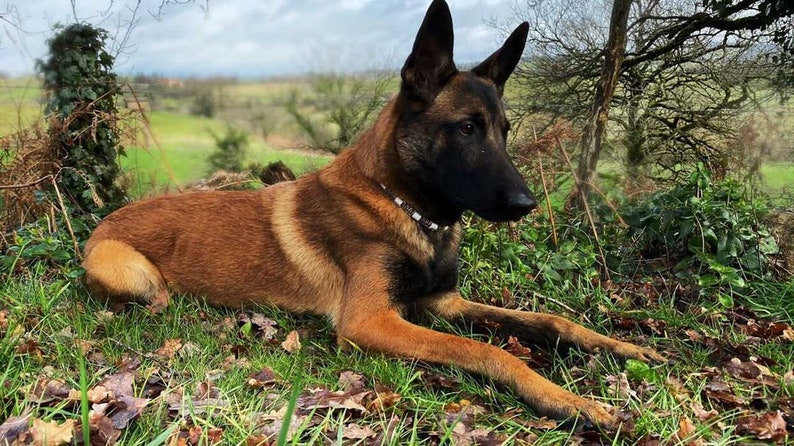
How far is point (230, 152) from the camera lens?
668cm

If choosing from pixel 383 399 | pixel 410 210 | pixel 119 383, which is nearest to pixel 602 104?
pixel 410 210

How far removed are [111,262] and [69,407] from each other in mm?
1522

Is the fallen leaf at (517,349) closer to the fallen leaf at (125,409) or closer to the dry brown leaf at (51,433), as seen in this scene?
the fallen leaf at (125,409)

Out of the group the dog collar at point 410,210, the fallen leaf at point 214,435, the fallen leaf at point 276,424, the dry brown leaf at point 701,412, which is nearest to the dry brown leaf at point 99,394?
the fallen leaf at point 214,435

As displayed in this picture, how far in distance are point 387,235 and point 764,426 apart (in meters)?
1.90

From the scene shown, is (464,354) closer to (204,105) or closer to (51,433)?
(51,433)

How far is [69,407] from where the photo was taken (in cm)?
213

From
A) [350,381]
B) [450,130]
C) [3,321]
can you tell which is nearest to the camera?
[350,381]

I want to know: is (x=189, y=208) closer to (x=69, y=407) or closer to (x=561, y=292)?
(x=69, y=407)

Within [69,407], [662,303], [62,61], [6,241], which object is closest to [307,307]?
[69,407]

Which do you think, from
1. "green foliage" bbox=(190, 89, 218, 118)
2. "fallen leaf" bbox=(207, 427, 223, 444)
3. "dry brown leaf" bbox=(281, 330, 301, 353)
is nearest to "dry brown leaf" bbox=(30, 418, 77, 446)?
"fallen leaf" bbox=(207, 427, 223, 444)

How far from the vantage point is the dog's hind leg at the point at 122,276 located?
135 inches

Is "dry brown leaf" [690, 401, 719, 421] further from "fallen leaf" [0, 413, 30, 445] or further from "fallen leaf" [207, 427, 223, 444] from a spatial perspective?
"fallen leaf" [0, 413, 30, 445]

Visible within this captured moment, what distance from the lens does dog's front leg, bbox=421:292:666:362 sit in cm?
283
